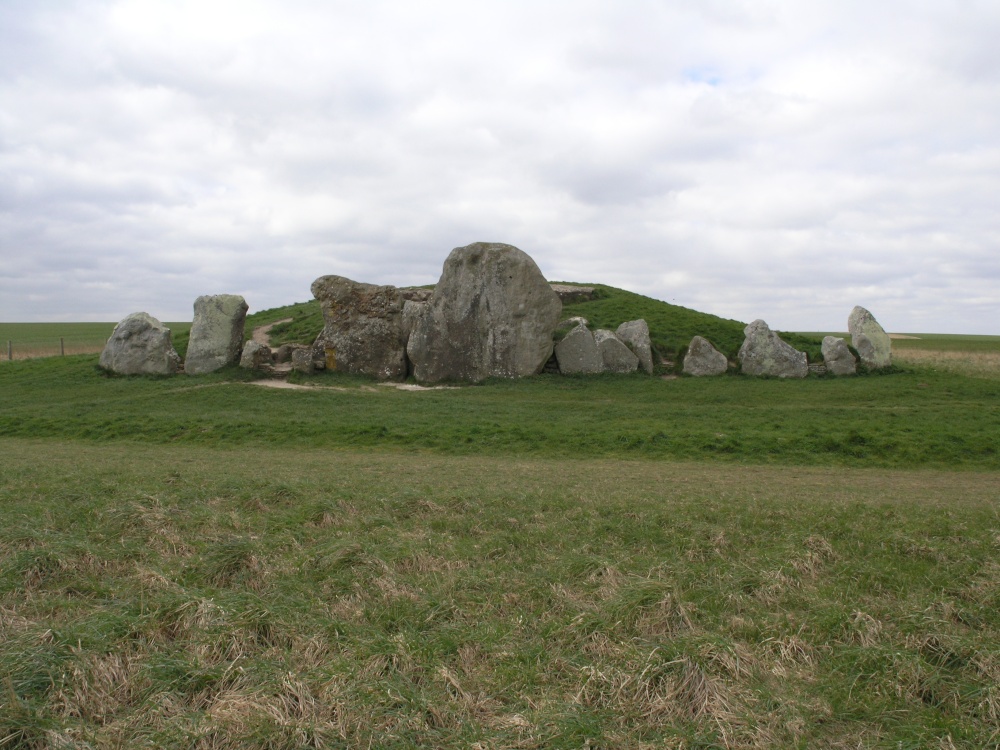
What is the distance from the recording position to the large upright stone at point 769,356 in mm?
29406

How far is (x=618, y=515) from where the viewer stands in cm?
1030

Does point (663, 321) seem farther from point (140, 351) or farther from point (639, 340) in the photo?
point (140, 351)

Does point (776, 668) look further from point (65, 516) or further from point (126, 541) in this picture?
point (65, 516)

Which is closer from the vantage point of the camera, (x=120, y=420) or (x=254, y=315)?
(x=120, y=420)

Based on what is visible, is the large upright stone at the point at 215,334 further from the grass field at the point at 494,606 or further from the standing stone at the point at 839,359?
the standing stone at the point at 839,359

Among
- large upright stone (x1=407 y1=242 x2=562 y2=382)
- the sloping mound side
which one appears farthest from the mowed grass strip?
the sloping mound side

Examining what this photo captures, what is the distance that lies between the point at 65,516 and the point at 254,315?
117 ft

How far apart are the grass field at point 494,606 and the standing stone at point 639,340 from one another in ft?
47.4

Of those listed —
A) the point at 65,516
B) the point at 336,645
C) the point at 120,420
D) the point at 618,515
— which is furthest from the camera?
the point at 120,420

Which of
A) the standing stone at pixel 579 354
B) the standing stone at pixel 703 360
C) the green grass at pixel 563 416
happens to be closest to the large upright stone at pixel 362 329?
the green grass at pixel 563 416

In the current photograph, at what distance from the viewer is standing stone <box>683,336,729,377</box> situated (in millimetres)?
29562

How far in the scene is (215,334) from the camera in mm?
30078

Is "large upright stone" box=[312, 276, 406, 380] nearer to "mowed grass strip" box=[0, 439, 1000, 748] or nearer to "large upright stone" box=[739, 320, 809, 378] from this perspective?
"large upright stone" box=[739, 320, 809, 378]

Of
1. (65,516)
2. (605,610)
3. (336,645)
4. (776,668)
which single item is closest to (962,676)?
(776,668)
